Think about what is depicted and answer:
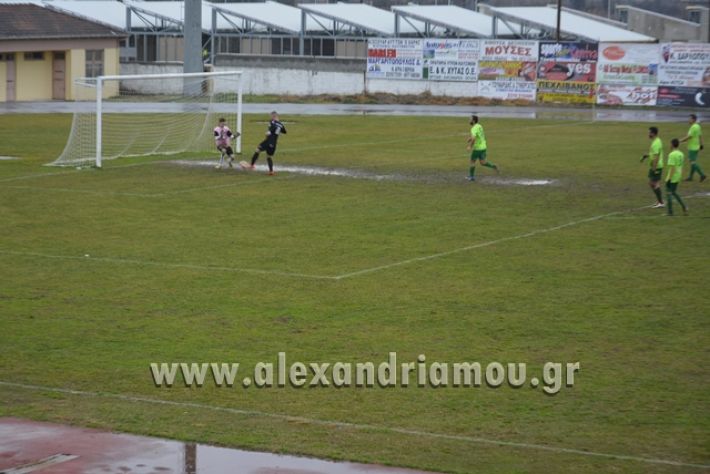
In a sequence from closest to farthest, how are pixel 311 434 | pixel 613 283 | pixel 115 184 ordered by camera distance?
pixel 311 434 → pixel 613 283 → pixel 115 184

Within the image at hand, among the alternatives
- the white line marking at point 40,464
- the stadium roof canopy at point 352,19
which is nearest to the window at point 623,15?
the stadium roof canopy at point 352,19

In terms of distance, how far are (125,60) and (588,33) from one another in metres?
30.8

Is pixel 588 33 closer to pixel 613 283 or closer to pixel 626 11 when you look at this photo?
pixel 626 11

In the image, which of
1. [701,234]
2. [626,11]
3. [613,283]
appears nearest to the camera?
[613,283]

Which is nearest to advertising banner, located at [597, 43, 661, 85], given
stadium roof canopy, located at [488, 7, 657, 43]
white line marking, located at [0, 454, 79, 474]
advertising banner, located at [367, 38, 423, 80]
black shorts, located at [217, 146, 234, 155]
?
advertising banner, located at [367, 38, 423, 80]

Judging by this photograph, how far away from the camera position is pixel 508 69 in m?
67.6

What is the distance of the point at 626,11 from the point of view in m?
92.7

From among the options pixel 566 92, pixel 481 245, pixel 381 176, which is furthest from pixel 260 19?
pixel 481 245

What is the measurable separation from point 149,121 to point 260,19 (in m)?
31.8

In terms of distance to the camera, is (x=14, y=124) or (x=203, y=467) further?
(x=14, y=124)

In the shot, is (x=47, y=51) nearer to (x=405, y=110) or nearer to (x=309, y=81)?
(x=309, y=81)

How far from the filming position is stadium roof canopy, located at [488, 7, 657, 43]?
77.9 metres

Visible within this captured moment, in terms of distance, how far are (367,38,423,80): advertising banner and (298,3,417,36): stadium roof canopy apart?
28.1 feet

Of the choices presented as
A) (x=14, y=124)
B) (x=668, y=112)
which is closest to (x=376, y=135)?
(x=14, y=124)
